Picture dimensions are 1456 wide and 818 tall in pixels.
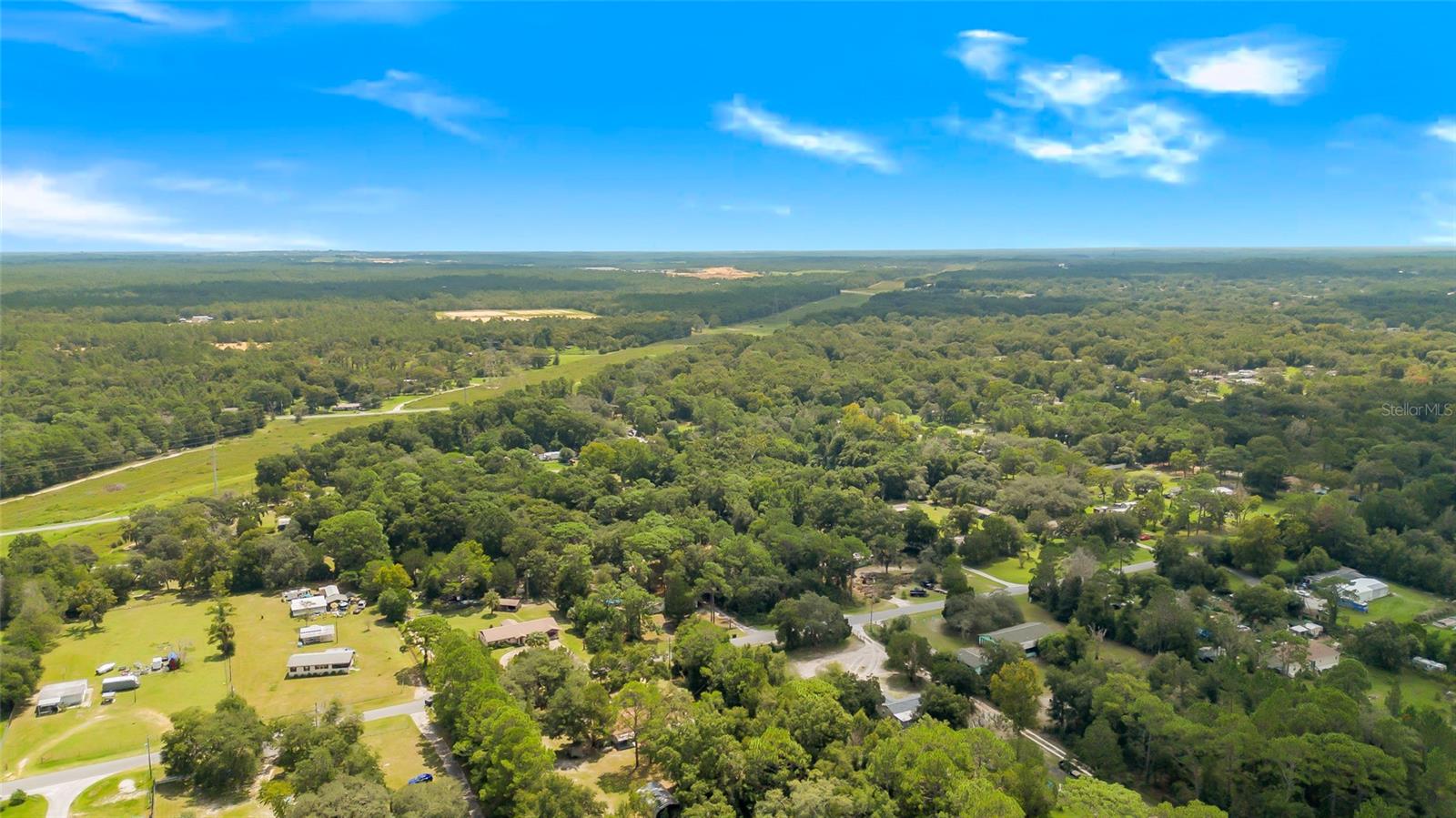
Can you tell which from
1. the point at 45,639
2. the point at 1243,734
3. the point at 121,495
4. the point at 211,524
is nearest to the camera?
the point at 1243,734

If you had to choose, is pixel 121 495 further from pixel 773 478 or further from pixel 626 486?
pixel 773 478

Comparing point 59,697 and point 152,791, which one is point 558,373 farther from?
point 152,791

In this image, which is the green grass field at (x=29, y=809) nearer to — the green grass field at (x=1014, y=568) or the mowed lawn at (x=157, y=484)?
Answer: the mowed lawn at (x=157, y=484)

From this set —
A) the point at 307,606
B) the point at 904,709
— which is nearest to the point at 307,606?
the point at 307,606

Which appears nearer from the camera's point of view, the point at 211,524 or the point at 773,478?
the point at 211,524

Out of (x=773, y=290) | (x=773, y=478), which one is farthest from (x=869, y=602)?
(x=773, y=290)

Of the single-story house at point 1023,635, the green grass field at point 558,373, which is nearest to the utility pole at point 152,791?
the single-story house at point 1023,635
